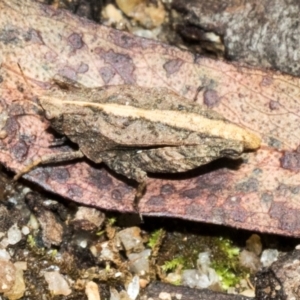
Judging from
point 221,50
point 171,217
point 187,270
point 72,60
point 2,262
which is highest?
point 221,50

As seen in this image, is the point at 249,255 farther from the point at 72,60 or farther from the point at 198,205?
the point at 72,60

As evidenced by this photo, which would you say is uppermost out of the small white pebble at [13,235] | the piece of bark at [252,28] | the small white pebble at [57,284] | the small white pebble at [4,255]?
the piece of bark at [252,28]

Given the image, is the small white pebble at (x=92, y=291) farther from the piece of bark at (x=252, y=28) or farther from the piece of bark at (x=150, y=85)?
the piece of bark at (x=252, y=28)

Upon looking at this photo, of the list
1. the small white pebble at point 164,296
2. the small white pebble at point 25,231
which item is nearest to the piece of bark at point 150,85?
the small white pebble at point 25,231

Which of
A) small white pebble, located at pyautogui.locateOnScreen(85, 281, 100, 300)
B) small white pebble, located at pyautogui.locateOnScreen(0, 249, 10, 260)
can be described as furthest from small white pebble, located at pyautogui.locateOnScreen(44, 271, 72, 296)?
small white pebble, located at pyautogui.locateOnScreen(0, 249, 10, 260)

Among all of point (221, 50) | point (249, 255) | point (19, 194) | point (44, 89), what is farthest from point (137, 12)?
point (249, 255)
